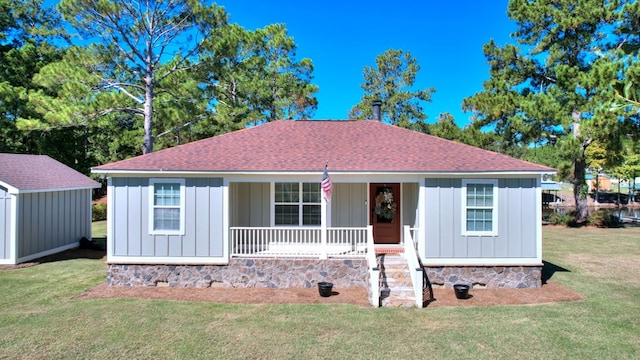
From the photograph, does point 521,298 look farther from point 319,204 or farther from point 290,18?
point 290,18

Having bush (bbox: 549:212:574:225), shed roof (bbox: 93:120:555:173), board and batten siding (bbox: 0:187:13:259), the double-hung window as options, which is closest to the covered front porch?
the double-hung window

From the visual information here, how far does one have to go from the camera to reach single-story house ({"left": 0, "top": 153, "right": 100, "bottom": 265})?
12188 mm

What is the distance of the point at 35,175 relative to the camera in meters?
13.9

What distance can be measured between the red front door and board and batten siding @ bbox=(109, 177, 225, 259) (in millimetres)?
4558

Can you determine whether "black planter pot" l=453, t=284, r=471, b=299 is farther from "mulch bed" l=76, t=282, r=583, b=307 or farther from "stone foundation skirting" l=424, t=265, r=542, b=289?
"stone foundation skirting" l=424, t=265, r=542, b=289

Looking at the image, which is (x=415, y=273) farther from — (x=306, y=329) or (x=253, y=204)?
(x=253, y=204)

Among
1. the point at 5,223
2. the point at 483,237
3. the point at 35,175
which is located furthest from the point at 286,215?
the point at 35,175

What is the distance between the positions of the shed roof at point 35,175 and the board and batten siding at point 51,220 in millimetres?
297

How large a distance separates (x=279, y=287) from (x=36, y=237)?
30.3 feet

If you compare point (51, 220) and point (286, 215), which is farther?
point (51, 220)

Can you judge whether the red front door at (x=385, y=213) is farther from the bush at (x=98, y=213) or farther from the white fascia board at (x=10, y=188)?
the bush at (x=98, y=213)

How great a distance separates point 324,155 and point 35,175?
10725 mm

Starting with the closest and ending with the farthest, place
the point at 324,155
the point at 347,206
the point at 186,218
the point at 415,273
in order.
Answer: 1. the point at 415,273
2. the point at 186,218
3. the point at 324,155
4. the point at 347,206

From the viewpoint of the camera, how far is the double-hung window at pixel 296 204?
11609mm
